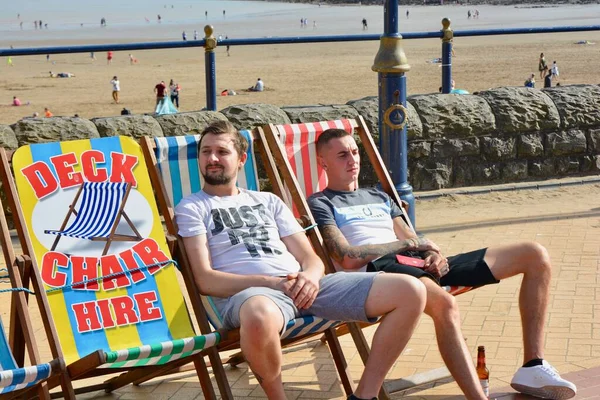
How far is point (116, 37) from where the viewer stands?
175 feet

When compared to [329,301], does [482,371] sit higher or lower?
lower

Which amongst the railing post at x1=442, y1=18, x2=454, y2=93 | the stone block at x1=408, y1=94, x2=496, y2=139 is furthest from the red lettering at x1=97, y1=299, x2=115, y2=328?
the railing post at x1=442, y1=18, x2=454, y2=93

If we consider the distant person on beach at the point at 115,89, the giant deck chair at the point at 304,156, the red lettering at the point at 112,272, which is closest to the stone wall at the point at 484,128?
the giant deck chair at the point at 304,156

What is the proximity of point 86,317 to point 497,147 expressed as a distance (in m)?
4.97

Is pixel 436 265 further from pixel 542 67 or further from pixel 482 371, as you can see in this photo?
pixel 542 67

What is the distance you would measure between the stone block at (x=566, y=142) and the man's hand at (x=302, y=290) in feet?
16.2

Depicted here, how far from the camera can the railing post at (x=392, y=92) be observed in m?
5.64

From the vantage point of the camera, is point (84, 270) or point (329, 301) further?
point (84, 270)

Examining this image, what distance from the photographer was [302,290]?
3.76 metres

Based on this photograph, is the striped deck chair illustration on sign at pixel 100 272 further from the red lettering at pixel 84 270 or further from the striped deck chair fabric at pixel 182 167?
the striped deck chair fabric at pixel 182 167

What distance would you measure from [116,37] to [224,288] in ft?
168

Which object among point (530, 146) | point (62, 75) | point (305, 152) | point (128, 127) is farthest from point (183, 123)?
point (62, 75)

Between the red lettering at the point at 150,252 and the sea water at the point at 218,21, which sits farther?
the sea water at the point at 218,21

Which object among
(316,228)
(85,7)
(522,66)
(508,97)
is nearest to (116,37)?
(522,66)
